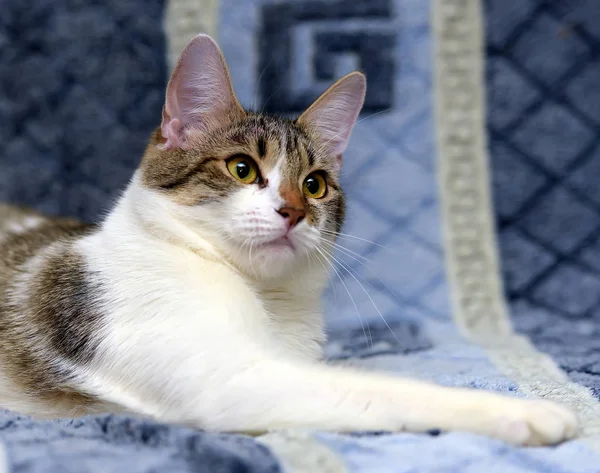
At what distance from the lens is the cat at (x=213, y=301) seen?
817 mm

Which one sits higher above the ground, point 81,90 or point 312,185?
point 81,90

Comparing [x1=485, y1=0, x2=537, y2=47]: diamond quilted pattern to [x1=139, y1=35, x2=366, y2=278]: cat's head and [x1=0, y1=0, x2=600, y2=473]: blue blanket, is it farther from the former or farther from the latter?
[x1=139, y1=35, x2=366, y2=278]: cat's head

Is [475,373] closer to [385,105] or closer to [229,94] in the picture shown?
[229,94]

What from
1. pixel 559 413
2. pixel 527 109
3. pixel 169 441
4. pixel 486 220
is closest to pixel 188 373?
pixel 169 441

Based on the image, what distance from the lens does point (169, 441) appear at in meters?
0.78

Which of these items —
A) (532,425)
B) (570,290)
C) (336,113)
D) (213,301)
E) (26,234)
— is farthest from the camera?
(570,290)

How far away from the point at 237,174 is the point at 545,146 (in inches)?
39.7

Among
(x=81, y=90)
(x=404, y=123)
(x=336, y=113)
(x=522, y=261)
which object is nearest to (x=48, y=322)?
(x=336, y=113)

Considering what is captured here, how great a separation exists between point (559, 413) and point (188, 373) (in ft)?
1.50

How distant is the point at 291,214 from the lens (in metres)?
0.96

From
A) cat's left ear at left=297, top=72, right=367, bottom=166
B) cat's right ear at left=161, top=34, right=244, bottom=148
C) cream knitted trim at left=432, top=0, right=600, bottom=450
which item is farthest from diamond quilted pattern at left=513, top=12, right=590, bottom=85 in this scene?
cat's right ear at left=161, top=34, right=244, bottom=148

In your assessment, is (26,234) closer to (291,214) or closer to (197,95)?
(197,95)

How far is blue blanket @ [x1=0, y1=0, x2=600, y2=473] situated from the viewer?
1.71 meters

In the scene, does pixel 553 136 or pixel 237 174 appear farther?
pixel 553 136
